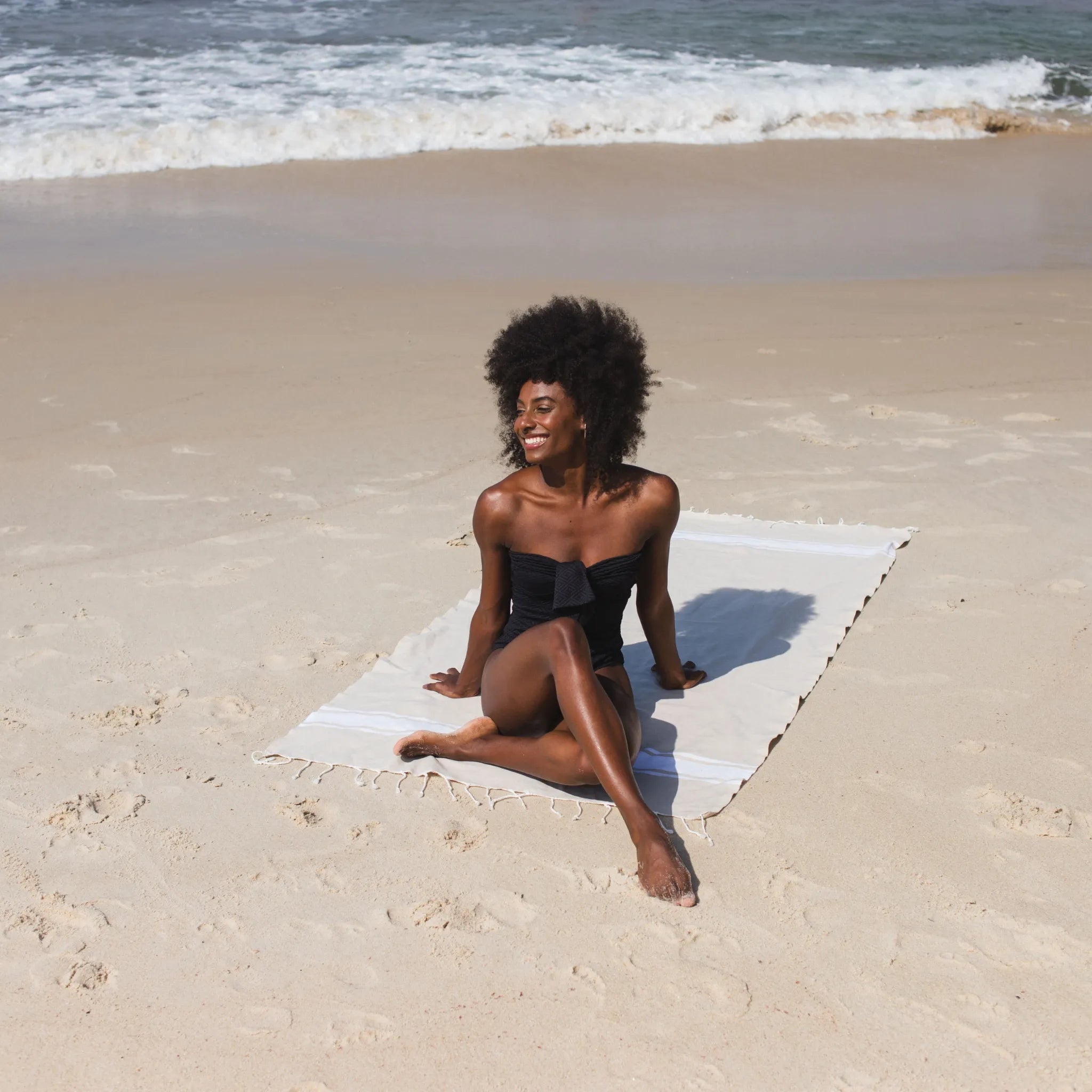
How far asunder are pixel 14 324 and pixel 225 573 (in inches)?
131

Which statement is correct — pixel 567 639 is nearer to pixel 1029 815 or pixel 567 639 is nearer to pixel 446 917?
pixel 446 917

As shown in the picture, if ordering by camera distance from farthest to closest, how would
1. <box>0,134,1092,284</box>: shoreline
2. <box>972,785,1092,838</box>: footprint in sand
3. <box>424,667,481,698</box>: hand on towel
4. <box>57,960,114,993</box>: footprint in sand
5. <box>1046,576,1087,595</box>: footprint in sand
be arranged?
<box>0,134,1092,284</box>: shoreline
<box>1046,576,1087,595</box>: footprint in sand
<box>424,667,481,698</box>: hand on towel
<box>972,785,1092,838</box>: footprint in sand
<box>57,960,114,993</box>: footprint in sand

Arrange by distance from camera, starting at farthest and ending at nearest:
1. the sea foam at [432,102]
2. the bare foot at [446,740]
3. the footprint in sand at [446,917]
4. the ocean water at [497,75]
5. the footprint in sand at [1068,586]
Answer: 1. the ocean water at [497,75]
2. the sea foam at [432,102]
3. the footprint in sand at [1068,586]
4. the bare foot at [446,740]
5. the footprint in sand at [446,917]

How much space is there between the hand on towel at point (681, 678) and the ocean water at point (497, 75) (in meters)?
8.58

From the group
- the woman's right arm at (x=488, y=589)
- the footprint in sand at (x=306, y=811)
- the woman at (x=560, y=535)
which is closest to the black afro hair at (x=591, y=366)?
the woman at (x=560, y=535)

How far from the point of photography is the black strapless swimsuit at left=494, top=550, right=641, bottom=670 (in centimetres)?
350

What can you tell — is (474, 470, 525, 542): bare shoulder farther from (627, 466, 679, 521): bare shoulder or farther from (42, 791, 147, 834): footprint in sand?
(42, 791, 147, 834): footprint in sand

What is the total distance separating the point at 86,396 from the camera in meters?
6.34

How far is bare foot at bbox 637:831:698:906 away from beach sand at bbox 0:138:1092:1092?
0.16ft

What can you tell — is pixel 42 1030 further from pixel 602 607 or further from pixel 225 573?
pixel 225 573

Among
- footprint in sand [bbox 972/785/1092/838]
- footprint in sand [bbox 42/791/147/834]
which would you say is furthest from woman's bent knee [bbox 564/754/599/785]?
footprint in sand [bbox 42/791/147/834]

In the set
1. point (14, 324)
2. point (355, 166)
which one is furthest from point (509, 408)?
point (355, 166)

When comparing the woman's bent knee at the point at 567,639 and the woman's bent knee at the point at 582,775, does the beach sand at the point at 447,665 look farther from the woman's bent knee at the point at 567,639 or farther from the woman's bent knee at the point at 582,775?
the woman's bent knee at the point at 567,639

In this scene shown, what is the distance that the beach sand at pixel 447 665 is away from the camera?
2.62 m
